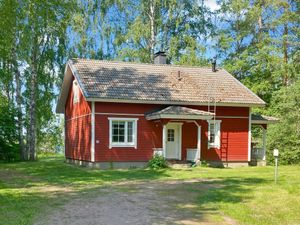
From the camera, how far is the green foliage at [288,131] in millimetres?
23953

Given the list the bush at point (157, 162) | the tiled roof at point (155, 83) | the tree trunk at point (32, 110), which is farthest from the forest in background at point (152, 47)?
the bush at point (157, 162)

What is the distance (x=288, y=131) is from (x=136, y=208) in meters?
17.0

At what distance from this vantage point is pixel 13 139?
30.9 m

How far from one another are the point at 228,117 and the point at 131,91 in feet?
18.9

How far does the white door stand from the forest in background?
371 inches

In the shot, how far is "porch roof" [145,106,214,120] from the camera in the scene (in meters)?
20.7

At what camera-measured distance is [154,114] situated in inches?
829

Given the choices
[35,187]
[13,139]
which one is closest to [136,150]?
[35,187]

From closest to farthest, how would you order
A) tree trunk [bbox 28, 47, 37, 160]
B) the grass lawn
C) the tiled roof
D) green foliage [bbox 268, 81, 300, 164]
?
the grass lawn < the tiled roof < green foliage [bbox 268, 81, 300, 164] < tree trunk [bbox 28, 47, 37, 160]

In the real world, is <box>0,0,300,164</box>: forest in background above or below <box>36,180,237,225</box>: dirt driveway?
above

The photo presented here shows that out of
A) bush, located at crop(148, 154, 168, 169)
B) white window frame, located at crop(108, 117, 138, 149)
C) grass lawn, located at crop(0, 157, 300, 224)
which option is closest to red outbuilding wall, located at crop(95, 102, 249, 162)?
white window frame, located at crop(108, 117, 138, 149)

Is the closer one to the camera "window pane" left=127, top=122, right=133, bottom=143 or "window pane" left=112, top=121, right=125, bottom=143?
"window pane" left=112, top=121, right=125, bottom=143

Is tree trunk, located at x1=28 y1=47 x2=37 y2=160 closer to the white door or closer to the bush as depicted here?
the white door

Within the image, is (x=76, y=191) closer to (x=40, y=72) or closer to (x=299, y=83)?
(x=299, y=83)
